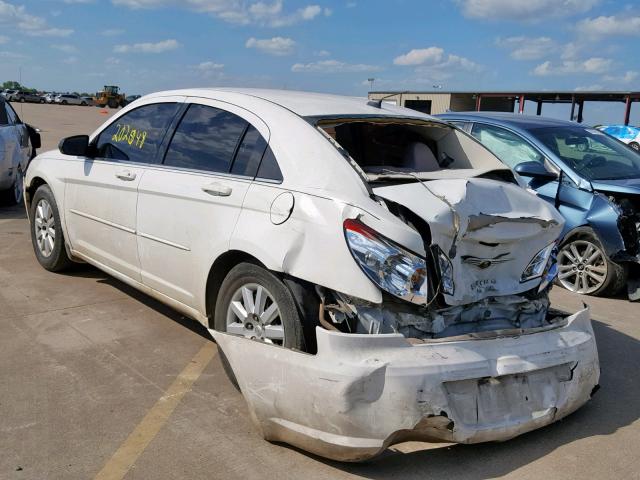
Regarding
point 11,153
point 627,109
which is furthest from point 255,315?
point 627,109

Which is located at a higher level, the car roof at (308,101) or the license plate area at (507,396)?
the car roof at (308,101)

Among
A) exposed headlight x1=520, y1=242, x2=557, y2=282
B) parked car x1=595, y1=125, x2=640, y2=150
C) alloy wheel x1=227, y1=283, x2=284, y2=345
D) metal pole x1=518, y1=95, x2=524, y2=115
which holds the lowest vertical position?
alloy wheel x1=227, y1=283, x2=284, y2=345

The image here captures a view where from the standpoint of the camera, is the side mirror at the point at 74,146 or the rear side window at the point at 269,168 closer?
the rear side window at the point at 269,168

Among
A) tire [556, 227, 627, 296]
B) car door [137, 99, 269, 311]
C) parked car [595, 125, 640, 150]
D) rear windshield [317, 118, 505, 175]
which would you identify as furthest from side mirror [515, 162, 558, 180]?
parked car [595, 125, 640, 150]

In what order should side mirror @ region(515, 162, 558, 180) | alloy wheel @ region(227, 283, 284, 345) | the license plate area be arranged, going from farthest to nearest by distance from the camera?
side mirror @ region(515, 162, 558, 180)
alloy wheel @ region(227, 283, 284, 345)
the license plate area

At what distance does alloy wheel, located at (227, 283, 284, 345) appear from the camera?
3.25m

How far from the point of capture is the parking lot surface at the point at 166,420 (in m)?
2.94

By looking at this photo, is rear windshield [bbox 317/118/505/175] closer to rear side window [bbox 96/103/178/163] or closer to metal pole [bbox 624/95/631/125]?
rear side window [bbox 96/103/178/163]

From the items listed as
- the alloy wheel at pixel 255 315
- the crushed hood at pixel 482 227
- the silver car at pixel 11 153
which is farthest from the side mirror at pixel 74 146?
the silver car at pixel 11 153

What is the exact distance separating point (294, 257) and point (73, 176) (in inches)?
114

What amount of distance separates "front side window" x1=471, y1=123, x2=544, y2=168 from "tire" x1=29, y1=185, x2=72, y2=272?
14.0ft

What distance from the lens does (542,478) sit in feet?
9.63

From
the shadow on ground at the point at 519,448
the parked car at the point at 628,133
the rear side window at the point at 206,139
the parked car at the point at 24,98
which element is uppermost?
the parked car at the point at 24,98

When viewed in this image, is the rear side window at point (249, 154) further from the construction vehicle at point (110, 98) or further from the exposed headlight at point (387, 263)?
the construction vehicle at point (110, 98)
